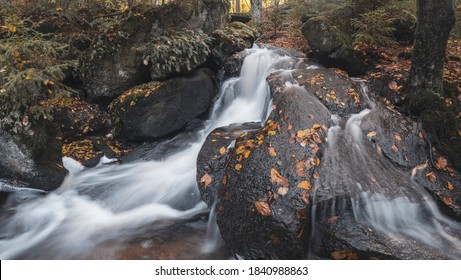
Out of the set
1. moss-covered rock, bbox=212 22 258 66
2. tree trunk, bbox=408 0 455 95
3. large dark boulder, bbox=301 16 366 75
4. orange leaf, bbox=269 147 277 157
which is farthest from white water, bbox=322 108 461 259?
moss-covered rock, bbox=212 22 258 66

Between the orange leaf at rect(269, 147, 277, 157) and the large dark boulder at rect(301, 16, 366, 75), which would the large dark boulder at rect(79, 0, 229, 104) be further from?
the orange leaf at rect(269, 147, 277, 157)

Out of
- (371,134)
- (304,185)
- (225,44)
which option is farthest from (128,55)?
(371,134)

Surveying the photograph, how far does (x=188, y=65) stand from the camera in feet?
23.5

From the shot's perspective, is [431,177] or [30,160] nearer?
[431,177]

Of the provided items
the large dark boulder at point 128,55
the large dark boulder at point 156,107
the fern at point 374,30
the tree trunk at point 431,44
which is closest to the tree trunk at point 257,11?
the large dark boulder at point 128,55

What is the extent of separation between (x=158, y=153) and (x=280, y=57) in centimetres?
471

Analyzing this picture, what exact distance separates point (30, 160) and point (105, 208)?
180 centimetres

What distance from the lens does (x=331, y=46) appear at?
23.4ft

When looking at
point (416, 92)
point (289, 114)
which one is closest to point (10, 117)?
point (289, 114)

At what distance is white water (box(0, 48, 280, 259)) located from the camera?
4.38 meters

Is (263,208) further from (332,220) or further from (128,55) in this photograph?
(128,55)

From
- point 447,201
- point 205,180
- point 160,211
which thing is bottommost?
point 160,211

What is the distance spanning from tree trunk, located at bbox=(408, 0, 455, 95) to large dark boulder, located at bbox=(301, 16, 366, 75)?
1.77 m
